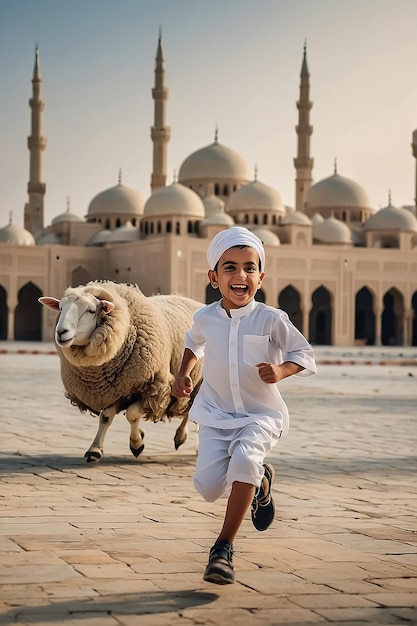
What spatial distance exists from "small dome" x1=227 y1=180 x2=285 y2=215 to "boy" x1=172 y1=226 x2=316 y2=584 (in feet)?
145

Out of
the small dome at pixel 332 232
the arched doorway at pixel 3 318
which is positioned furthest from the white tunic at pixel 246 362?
the small dome at pixel 332 232

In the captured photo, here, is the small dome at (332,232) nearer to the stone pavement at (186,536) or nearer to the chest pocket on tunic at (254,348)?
the stone pavement at (186,536)

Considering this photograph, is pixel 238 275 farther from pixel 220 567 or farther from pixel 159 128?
pixel 159 128

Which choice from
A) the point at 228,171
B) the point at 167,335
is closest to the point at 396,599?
the point at 167,335

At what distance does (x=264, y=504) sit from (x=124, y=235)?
144 ft

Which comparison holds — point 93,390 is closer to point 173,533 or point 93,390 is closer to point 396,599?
point 173,533

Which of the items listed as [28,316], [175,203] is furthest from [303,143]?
[28,316]

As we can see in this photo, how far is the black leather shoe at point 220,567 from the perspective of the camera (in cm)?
314

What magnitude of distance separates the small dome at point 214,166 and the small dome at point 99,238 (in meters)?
5.24

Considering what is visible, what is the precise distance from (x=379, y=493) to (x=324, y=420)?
3.98 m

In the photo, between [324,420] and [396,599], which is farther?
[324,420]

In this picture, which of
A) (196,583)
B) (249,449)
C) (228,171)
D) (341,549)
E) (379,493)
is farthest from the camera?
(228,171)

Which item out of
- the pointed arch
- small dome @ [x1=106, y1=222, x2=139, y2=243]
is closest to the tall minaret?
the pointed arch

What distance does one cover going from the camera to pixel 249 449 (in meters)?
3.43
